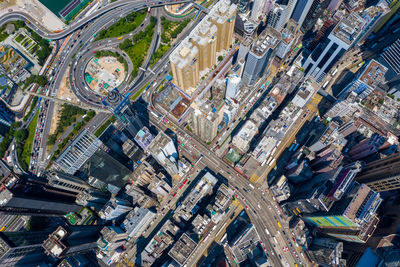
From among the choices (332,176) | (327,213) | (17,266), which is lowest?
(17,266)

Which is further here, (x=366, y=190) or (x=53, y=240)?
(x=366, y=190)

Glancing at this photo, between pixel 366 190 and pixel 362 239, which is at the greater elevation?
pixel 366 190

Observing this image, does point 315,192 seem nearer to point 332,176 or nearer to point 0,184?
point 332,176

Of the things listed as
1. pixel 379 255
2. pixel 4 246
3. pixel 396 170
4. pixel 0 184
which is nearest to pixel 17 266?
pixel 4 246

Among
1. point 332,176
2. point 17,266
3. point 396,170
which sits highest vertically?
point 396,170

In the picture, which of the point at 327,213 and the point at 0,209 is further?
the point at 327,213

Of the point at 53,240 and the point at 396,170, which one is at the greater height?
the point at 396,170

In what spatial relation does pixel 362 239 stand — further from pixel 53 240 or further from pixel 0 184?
pixel 0 184

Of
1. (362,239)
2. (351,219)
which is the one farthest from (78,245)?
(362,239)
